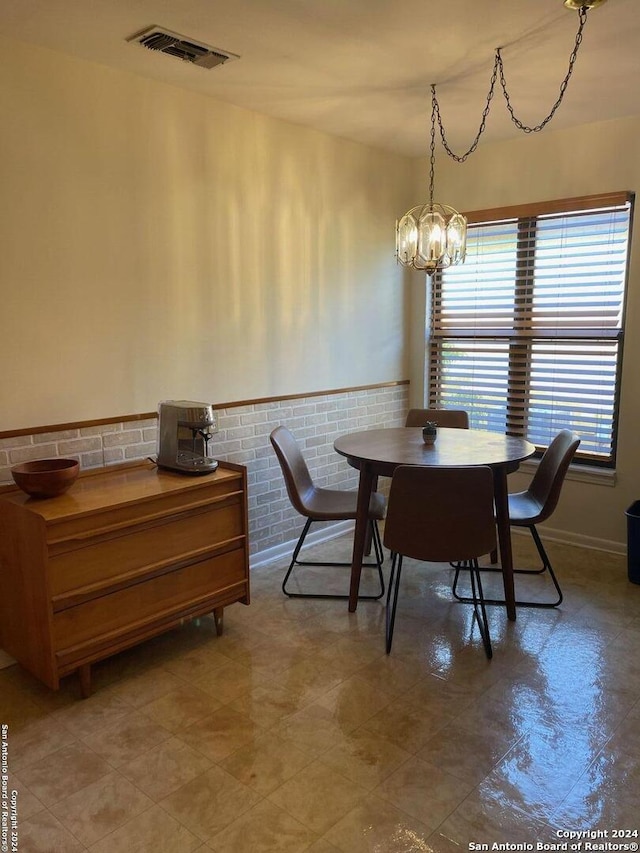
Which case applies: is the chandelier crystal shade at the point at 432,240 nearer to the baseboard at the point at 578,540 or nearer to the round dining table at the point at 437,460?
the round dining table at the point at 437,460

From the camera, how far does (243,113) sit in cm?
333

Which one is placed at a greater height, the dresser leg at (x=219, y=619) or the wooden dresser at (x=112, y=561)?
the wooden dresser at (x=112, y=561)

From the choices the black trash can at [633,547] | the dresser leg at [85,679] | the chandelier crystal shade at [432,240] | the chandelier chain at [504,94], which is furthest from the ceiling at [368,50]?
the dresser leg at [85,679]

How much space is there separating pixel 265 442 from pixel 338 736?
183 cm

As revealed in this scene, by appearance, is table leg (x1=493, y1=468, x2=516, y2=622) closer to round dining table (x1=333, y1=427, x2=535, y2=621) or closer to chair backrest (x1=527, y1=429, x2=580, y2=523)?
round dining table (x1=333, y1=427, x2=535, y2=621)

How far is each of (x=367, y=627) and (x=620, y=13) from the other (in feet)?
8.81

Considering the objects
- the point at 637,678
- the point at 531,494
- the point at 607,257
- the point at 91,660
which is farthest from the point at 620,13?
the point at 91,660

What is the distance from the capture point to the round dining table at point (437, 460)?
114 inches

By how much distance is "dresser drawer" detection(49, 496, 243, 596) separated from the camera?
227 centimetres

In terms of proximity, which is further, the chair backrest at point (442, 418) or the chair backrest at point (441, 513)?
the chair backrest at point (442, 418)

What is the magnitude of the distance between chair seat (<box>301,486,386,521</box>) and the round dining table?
12 cm

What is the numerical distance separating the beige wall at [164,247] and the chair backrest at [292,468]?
384 millimetres

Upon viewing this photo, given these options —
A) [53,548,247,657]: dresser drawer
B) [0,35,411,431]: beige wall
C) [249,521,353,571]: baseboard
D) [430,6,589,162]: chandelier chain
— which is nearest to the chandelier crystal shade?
[430,6,589,162]: chandelier chain

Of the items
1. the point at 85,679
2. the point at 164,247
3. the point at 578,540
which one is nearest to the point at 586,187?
the point at 578,540
